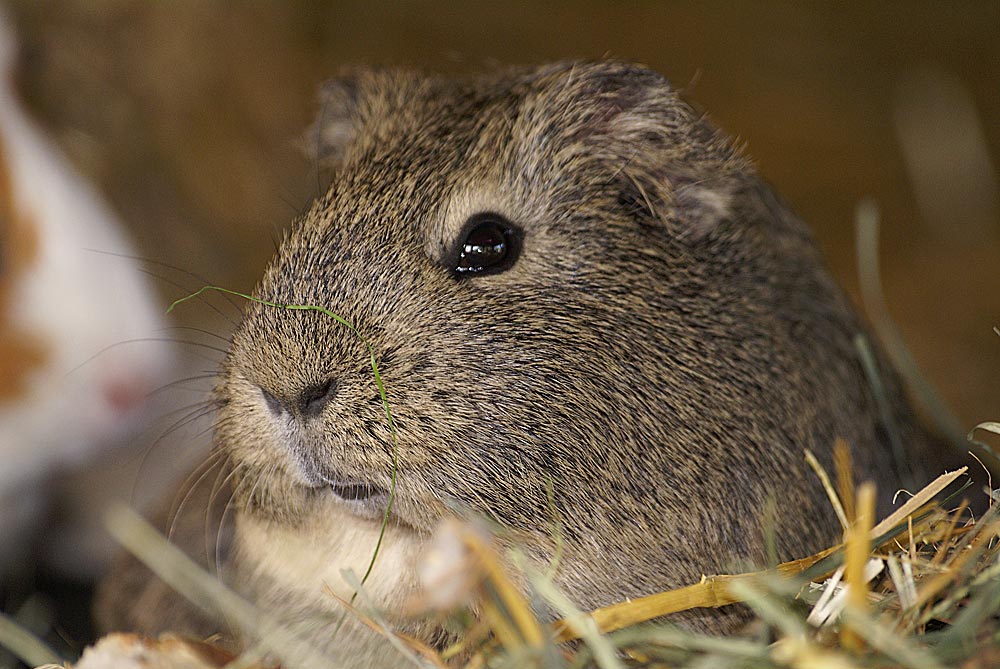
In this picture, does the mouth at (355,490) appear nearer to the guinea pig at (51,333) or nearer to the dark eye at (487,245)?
the dark eye at (487,245)

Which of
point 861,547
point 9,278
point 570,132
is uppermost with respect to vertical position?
point 570,132

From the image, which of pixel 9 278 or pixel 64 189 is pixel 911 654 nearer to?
pixel 9 278

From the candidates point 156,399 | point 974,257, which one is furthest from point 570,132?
point 974,257

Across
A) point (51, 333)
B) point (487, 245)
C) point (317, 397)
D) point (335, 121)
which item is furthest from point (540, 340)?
point (51, 333)

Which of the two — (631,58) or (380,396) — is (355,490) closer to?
(380,396)

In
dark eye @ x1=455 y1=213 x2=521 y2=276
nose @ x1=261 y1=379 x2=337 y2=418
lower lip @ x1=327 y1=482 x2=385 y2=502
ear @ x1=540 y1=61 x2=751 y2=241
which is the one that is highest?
ear @ x1=540 y1=61 x2=751 y2=241

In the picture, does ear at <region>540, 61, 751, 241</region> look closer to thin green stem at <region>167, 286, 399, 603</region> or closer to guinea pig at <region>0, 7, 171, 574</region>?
thin green stem at <region>167, 286, 399, 603</region>

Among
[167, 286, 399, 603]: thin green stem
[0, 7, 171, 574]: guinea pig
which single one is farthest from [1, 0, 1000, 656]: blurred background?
[167, 286, 399, 603]: thin green stem
